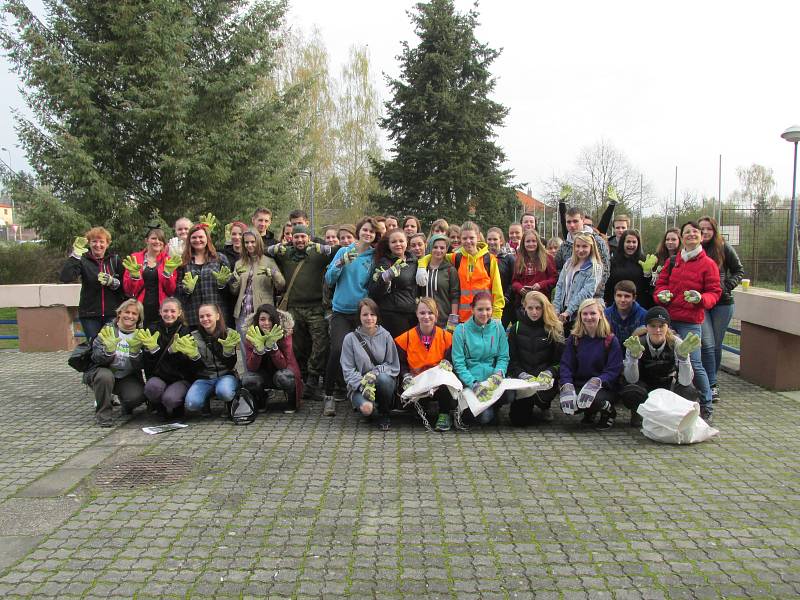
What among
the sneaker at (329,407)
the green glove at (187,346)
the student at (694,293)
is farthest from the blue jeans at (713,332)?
the green glove at (187,346)

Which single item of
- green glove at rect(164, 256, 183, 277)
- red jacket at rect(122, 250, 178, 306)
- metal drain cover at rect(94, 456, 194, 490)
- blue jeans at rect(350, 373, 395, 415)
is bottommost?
metal drain cover at rect(94, 456, 194, 490)

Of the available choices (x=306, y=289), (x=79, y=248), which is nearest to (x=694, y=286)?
(x=306, y=289)

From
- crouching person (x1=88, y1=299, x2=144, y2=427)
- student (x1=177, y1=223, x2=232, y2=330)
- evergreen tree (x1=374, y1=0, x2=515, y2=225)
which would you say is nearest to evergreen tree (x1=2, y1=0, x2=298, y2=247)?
student (x1=177, y1=223, x2=232, y2=330)

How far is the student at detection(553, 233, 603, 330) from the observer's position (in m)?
6.64

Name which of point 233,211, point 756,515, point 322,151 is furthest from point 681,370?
point 322,151

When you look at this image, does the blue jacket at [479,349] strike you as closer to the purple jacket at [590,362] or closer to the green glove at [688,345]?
the purple jacket at [590,362]

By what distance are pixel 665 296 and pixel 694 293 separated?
267 mm

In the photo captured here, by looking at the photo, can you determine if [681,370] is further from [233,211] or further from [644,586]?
[233,211]

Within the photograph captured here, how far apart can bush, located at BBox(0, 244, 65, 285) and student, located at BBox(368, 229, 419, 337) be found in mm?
13410

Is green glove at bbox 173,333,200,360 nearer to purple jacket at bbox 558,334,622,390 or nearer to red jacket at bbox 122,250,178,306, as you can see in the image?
red jacket at bbox 122,250,178,306

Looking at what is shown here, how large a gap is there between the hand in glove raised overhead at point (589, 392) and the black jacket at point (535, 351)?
41 cm

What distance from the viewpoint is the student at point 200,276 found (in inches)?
272

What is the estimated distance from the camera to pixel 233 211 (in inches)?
558

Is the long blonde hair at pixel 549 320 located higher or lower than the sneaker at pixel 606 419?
higher
